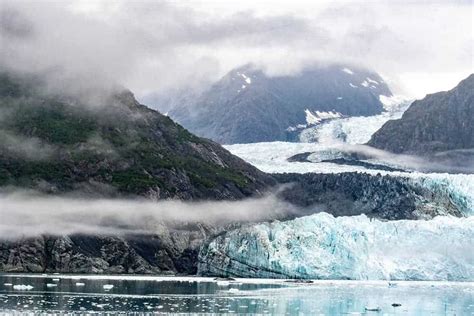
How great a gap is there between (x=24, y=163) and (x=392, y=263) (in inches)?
2634

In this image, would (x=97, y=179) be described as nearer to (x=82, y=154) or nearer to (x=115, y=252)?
(x=82, y=154)

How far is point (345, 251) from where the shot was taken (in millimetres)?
127250

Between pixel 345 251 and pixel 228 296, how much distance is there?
30767 mm

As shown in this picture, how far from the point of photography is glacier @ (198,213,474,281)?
127688 mm

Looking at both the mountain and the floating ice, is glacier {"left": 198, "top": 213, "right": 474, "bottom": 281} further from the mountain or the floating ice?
the mountain

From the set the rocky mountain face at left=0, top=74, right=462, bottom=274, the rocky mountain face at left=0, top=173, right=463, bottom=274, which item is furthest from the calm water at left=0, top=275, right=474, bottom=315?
the rocky mountain face at left=0, top=74, right=462, bottom=274

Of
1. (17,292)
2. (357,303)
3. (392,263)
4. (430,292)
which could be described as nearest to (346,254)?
(392,263)

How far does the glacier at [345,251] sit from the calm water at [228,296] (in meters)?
4.51

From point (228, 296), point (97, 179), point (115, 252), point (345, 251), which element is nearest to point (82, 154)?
point (97, 179)

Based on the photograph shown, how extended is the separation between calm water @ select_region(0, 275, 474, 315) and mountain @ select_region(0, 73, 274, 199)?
155ft

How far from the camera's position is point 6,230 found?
15062 cm

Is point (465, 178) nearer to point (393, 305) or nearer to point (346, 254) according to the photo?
point (346, 254)

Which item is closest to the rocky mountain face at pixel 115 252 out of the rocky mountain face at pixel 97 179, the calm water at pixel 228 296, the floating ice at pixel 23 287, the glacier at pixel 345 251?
the rocky mountain face at pixel 97 179

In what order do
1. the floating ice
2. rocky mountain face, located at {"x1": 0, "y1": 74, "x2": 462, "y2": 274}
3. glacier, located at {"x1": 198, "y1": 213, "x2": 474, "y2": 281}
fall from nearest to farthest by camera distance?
1. the floating ice
2. glacier, located at {"x1": 198, "y1": 213, "x2": 474, "y2": 281}
3. rocky mountain face, located at {"x1": 0, "y1": 74, "x2": 462, "y2": 274}
